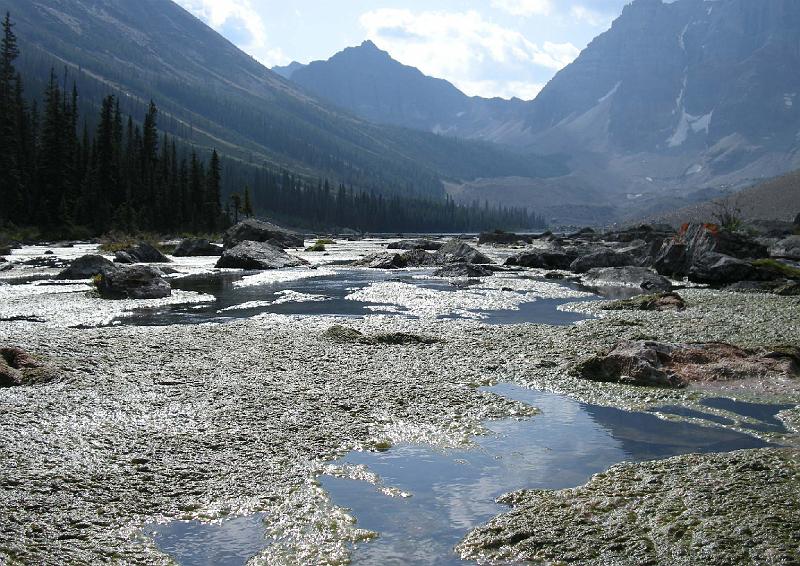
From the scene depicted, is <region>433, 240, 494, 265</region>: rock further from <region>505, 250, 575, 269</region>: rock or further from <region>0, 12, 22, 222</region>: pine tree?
<region>0, 12, 22, 222</region>: pine tree

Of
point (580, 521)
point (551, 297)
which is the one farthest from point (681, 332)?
point (580, 521)

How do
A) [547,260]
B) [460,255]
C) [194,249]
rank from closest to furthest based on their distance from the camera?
[547,260] → [460,255] → [194,249]

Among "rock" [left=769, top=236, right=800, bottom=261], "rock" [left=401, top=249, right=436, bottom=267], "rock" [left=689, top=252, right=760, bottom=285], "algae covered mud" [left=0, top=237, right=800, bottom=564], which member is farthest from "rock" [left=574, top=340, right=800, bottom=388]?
"rock" [left=769, top=236, right=800, bottom=261]

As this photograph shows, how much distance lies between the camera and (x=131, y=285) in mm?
28594

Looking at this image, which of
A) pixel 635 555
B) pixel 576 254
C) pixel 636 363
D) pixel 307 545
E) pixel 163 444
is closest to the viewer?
pixel 635 555

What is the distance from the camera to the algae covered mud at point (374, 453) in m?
6.67

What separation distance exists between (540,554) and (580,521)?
80 cm

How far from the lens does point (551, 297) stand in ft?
104

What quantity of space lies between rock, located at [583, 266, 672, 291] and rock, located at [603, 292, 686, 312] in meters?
7.86

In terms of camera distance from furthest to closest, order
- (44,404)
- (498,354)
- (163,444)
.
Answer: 1. (498,354)
2. (44,404)
3. (163,444)

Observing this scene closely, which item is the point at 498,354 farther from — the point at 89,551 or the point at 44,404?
the point at 89,551

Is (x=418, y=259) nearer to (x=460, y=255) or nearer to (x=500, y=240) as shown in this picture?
(x=460, y=255)

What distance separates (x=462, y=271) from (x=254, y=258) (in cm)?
1548

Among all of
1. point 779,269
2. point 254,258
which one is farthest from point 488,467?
point 254,258
